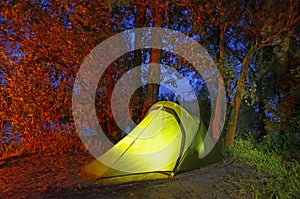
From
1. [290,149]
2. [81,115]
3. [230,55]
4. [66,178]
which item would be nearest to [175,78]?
[230,55]

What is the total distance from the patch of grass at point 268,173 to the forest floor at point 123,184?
0.07 m

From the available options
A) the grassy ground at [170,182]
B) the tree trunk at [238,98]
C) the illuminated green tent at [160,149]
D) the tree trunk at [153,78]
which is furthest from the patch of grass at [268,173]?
the tree trunk at [153,78]

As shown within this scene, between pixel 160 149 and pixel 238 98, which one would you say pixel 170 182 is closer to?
pixel 160 149

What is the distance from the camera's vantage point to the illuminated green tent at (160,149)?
4586 mm

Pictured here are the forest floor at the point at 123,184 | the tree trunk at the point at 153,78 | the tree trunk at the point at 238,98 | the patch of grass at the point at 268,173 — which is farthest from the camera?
the tree trunk at the point at 153,78

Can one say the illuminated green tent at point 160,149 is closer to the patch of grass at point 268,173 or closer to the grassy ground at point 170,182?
the grassy ground at point 170,182

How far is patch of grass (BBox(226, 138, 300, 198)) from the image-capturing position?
3.86 m

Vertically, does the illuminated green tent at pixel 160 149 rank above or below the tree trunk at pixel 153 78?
below

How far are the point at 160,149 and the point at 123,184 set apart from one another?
1162mm

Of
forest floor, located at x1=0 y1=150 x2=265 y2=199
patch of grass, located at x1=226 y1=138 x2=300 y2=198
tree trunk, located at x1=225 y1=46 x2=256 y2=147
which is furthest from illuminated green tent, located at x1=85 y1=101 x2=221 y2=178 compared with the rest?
tree trunk, located at x1=225 y1=46 x2=256 y2=147


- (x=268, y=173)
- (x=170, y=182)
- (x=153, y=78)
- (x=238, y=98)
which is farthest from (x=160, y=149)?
(x=238, y=98)

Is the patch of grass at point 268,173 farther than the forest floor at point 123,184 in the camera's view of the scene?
Yes

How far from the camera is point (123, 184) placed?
414 cm

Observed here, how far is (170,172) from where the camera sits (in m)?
4.47
